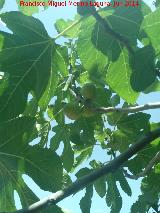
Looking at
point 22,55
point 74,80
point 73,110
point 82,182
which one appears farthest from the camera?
point 74,80

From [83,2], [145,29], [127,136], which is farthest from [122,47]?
[127,136]

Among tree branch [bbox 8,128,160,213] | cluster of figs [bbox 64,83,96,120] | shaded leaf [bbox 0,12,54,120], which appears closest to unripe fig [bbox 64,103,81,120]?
cluster of figs [bbox 64,83,96,120]

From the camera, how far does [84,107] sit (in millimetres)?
2752

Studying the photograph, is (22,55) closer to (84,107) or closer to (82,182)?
(84,107)

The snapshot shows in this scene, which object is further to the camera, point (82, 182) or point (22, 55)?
point (22, 55)

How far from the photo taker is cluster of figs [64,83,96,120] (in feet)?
8.82

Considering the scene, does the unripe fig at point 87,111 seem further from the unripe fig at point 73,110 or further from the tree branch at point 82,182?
the tree branch at point 82,182

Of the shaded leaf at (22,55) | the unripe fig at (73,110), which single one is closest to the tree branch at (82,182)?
the unripe fig at (73,110)

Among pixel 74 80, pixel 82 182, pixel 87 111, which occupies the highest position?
pixel 74 80

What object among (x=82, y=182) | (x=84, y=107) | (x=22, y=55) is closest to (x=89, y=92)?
(x=84, y=107)

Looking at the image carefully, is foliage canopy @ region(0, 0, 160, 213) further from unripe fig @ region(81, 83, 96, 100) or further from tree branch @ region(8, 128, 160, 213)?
tree branch @ region(8, 128, 160, 213)

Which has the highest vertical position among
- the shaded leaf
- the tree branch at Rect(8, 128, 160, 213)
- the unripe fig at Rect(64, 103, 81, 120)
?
the shaded leaf

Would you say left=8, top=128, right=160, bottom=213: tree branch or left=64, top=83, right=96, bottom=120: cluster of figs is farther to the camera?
left=64, top=83, right=96, bottom=120: cluster of figs

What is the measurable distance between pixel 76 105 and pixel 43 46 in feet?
1.49
